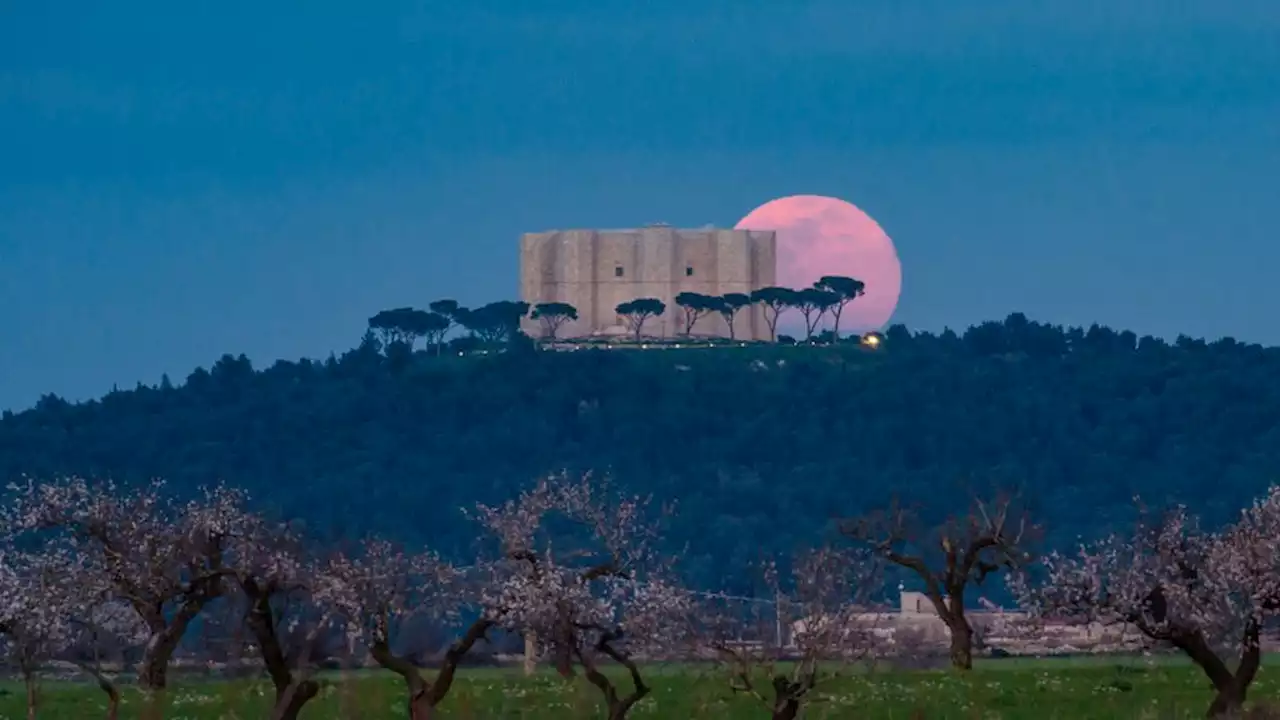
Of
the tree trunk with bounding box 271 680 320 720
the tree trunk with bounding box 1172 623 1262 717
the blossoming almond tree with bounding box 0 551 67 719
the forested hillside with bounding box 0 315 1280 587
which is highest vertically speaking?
the forested hillside with bounding box 0 315 1280 587

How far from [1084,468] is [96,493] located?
399 ft

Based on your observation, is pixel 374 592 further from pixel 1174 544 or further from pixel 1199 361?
pixel 1199 361

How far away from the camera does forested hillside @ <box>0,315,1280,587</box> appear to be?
148750 millimetres

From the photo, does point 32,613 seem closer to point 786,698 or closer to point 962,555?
point 786,698

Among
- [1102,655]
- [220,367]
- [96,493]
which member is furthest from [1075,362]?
[96,493]

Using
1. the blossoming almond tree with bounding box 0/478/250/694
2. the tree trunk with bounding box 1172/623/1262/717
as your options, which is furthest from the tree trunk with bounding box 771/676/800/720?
the blossoming almond tree with bounding box 0/478/250/694

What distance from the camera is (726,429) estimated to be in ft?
556

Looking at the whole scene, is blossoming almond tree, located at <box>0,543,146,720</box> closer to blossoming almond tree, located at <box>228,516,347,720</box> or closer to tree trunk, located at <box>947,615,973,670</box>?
blossoming almond tree, located at <box>228,516,347,720</box>

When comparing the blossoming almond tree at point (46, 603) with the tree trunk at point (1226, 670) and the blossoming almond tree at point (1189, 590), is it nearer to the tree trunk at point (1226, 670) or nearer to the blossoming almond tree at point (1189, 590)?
the blossoming almond tree at point (1189, 590)

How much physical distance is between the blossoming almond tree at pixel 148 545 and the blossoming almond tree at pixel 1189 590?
11.1 meters

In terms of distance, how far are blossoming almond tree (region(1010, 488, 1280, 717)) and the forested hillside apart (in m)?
102

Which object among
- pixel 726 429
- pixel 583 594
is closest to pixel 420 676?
pixel 583 594

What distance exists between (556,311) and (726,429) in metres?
32.9

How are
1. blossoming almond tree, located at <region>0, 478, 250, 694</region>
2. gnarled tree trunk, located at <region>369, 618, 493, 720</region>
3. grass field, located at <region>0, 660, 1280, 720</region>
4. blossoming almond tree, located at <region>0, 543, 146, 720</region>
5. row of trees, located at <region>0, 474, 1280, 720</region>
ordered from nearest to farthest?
gnarled tree trunk, located at <region>369, 618, 493, 720</region> → row of trees, located at <region>0, 474, 1280, 720</region> → blossoming almond tree, located at <region>0, 543, 146, 720</region> → grass field, located at <region>0, 660, 1280, 720</region> → blossoming almond tree, located at <region>0, 478, 250, 694</region>
